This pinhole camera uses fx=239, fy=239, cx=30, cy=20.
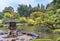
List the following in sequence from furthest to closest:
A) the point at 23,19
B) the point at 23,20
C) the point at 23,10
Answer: the point at 23,10, the point at 23,20, the point at 23,19

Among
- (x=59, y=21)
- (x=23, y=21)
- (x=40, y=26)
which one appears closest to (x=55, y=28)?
(x=40, y=26)

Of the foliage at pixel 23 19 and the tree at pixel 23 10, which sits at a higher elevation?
the tree at pixel 23 10

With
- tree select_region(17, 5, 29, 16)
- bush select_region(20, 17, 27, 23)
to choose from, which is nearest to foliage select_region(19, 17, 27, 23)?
bush select_region(20, 17, 27, 23)

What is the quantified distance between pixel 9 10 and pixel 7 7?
627mm

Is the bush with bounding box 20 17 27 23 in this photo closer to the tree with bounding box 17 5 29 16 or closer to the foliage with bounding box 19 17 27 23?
the foliage with bounding box 19 17 27 23

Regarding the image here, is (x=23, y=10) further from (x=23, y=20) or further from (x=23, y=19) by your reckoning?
(x=23, y=19)

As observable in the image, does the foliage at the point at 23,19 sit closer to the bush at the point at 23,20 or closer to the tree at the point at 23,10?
the bush at the point at 23,20

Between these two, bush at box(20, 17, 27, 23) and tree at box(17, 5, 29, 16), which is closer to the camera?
bush at box(20, 17, 27, 23)

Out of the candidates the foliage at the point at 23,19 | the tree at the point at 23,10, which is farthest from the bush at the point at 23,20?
the tree at the point at 23,10

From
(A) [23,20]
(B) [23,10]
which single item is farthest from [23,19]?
(B) [23,10]

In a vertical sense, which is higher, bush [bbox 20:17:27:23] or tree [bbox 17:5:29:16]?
tree [bbox 17:5:29:16]

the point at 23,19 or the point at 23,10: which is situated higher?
the point at 23,10

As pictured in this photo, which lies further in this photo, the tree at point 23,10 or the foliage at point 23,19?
the tree at point 23,10

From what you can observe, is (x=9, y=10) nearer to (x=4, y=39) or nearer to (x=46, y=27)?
(x=46, y=27)
